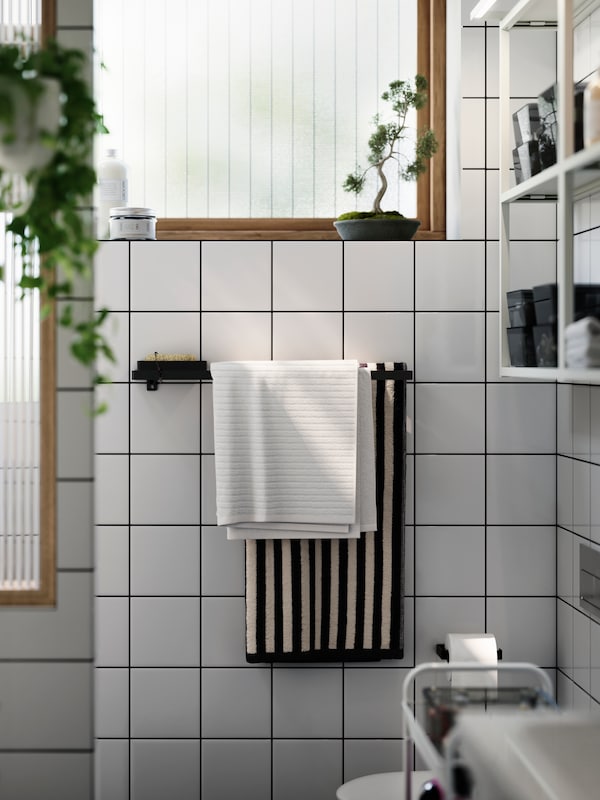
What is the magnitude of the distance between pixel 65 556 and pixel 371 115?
131 cm

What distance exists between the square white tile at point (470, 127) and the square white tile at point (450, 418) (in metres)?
0.49

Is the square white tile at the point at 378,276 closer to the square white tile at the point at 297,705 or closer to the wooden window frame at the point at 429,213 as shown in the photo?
the wooden window frame at the point at 429,213

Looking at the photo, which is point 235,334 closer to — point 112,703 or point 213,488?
point 213,488

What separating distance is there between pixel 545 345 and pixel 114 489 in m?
0.94

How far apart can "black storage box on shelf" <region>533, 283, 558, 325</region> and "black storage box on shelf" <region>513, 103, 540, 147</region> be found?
281 millimetres

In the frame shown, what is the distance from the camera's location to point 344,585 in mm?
1797

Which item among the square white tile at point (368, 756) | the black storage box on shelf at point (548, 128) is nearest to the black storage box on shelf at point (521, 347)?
the black storage box on shelf at point (548, 128)

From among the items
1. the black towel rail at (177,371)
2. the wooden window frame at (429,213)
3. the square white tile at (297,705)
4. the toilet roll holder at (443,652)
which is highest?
the wooden window frame at (429,213)

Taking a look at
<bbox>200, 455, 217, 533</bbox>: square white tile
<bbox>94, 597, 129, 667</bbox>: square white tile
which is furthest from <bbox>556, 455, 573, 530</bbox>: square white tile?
<bbox>94, 597, 129, 667</bbox>: square white tile

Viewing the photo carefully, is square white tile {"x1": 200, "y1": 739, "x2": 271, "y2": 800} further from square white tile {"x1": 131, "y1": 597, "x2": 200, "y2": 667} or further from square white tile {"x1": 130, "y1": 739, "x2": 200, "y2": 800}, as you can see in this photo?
square white tile {"x1": 131, "y1": 597, "x2": 200, "y2": 667}

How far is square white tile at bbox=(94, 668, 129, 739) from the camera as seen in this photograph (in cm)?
183

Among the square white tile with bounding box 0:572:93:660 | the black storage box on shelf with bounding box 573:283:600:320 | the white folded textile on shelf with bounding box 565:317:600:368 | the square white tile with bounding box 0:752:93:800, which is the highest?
the black storage box on shelf with bounding box 573:283:600:320

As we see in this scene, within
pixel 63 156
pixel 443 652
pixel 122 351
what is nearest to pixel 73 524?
pixel 63 156

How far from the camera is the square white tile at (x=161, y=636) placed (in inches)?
72.4
